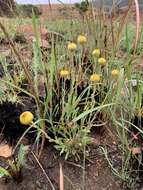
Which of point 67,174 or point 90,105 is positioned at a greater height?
point 90,105

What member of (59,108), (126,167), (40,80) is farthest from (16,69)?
(126,167)

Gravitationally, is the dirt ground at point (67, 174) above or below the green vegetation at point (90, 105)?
below

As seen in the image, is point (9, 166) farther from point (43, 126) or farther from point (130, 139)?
point (130, 139)

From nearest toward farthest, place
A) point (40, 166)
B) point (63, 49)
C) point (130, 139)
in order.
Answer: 1. point (40, 166)
2. point (130, 139)
3. point (63, 49)

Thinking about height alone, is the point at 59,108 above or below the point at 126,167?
above

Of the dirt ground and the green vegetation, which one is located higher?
the green vegetation

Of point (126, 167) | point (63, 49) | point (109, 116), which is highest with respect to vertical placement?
point (63, 49)

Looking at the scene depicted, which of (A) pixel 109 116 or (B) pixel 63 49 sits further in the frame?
(B) pixel 63 49

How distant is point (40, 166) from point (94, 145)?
253 mm

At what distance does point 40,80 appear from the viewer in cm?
208

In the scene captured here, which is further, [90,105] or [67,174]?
[90,105]

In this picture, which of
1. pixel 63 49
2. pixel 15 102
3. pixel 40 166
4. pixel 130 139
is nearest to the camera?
pixel 40 166

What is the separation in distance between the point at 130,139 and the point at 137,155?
138mm

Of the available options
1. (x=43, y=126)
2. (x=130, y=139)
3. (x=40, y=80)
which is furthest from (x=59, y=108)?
(x=40, y=80)
